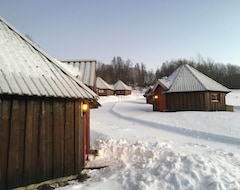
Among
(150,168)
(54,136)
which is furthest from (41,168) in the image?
(150,168)

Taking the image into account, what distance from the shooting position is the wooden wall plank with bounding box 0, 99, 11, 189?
5.61 metres

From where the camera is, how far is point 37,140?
6.28 metres

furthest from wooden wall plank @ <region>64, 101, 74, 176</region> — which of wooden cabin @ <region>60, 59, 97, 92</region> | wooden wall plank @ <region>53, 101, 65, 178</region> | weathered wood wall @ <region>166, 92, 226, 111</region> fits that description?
weathered wood wall @ <region>166, 92, 226, 111</region>

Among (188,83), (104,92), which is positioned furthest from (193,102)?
(104,92)

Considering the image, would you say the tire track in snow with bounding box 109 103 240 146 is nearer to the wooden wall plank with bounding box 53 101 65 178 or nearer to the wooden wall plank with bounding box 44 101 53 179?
the wooden wall plank with bounding box 53 101 65 178

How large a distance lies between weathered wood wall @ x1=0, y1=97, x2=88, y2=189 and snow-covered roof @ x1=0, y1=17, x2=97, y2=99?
0.34 metres

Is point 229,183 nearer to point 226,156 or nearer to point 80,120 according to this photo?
point 226,156

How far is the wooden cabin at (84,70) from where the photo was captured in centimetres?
1048

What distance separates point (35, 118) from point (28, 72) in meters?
1.49

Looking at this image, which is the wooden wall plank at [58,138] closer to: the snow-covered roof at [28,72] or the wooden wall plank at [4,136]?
the snow-covered roof at [28,72]

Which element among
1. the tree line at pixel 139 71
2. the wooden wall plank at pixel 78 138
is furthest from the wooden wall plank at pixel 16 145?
the tree line at pixel 139 71

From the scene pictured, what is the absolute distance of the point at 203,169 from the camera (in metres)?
6.07

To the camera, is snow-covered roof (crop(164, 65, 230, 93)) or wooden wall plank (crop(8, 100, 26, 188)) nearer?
wooden wall plank (crop(8, 100, 26, 188))

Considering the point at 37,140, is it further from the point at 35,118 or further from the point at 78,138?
the point at 78,138
